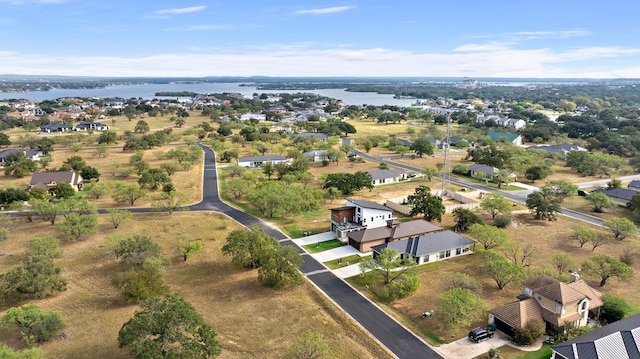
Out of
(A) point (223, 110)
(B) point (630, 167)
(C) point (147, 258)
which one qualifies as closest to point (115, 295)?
(C) point (147, 258)

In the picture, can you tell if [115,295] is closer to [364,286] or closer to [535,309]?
[364,286]

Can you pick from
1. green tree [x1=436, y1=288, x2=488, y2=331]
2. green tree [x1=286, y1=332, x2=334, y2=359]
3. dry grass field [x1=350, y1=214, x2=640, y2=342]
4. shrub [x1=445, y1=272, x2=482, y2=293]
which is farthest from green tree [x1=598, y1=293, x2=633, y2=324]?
green tree [x1=286, y1=332, x2=334, y2=359]

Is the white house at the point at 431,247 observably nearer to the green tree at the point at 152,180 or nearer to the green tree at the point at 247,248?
the green tree at the point at 247,248

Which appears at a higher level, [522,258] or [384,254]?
[384,254]

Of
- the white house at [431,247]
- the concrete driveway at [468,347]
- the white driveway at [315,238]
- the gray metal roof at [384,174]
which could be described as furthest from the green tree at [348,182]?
the concrete driveway at [468,347]

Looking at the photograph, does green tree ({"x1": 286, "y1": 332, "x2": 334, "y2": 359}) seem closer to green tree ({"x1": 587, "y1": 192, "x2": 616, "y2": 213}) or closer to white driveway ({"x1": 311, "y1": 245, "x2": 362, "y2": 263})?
white driveway ({"x1": 311, "y1": 245, "x2": 362, "y2": 263})

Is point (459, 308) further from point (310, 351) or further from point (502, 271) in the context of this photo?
point (310, 351)
